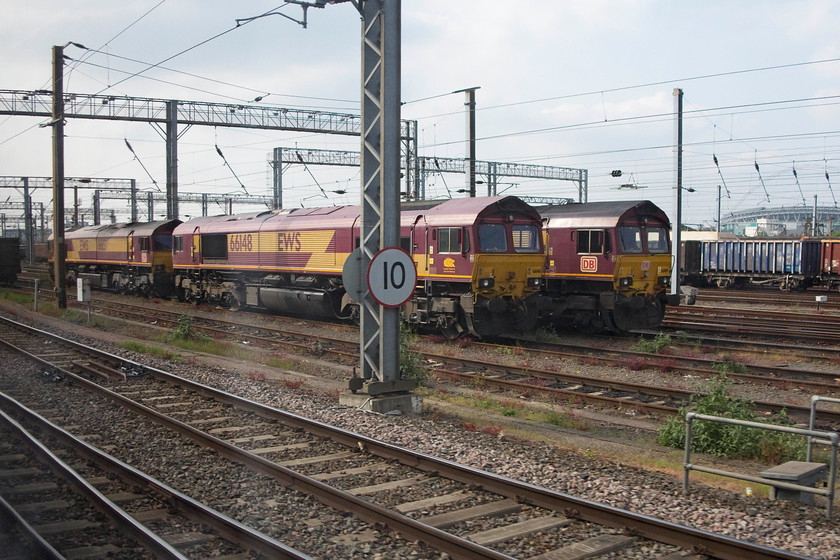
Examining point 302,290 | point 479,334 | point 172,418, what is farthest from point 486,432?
point 302,290

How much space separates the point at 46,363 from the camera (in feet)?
46.0

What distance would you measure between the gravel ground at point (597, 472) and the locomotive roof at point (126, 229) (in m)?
22.5

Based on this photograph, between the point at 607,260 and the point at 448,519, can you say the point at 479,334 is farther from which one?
the point at 448,519

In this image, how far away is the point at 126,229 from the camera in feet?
116

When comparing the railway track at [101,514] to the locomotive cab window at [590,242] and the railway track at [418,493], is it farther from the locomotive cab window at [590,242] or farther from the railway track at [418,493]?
the locomotive cab window at [590,242]

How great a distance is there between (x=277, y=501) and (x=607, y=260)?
13488 millimetres

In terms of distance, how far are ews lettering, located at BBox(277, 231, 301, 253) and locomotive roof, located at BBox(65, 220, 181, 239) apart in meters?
10.7

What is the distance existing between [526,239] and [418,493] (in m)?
12.2

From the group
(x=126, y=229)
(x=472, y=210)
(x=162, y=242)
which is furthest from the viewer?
(x=126, y=229)

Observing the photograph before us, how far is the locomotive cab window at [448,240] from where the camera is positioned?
17.6 metres

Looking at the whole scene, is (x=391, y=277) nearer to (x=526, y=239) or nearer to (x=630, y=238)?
(x=526, y=239)

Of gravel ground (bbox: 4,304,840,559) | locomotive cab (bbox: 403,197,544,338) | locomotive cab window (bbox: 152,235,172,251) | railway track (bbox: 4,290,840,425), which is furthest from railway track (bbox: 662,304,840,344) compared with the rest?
locomotive cab window (bbox: 152,235,172,251)

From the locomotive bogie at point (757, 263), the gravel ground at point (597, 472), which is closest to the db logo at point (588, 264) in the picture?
the gravel ground at point (597, 472)

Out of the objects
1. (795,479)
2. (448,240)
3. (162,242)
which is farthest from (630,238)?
(162,242)
